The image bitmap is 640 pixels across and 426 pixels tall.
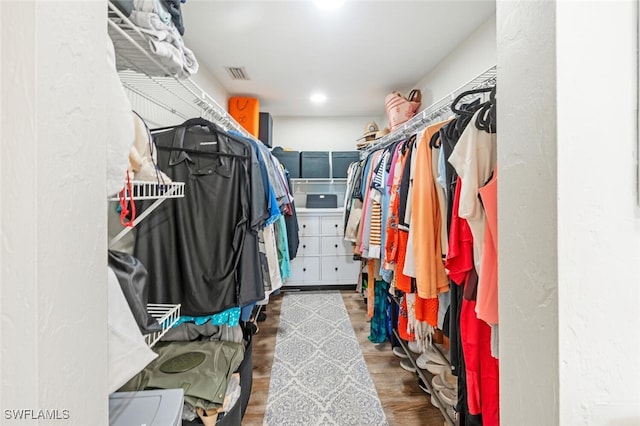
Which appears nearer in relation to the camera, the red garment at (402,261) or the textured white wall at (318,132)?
the red garment at (402,261)

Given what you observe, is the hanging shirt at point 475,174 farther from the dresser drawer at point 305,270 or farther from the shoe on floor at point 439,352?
the dresser drawer at point 305,270

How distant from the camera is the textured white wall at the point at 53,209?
0.36 m

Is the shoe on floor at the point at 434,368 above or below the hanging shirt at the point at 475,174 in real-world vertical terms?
below

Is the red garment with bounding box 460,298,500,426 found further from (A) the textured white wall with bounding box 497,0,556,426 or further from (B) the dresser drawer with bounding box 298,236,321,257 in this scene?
(B) the dresser drawer with bounding box 298,236,321,257

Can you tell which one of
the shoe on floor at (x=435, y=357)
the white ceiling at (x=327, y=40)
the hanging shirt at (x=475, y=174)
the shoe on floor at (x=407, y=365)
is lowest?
the shoe on floor at (x=407, y=365)

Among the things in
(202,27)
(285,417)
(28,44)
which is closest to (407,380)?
(285,417)

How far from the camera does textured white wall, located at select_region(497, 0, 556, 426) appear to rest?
46 centimetres

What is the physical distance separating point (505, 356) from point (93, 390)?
770mm

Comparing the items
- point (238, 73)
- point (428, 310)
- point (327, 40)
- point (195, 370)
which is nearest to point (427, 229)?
point (428, 310)

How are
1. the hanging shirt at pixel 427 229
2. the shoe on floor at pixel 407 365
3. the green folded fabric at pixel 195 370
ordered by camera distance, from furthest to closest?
the shoe on floor at pixel 407 365, the hanging shirt at pixel 427 229, the green folded fabric at pixel 195 370

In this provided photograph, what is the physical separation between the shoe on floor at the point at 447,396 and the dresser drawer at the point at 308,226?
94.2 inches

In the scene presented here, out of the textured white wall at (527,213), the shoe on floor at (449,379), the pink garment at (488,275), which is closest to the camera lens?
the textured white wall at (527,213)

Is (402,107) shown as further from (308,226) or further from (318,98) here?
(308,226)

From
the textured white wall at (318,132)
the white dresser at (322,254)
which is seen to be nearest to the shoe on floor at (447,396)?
the white dresser at (322,254)
